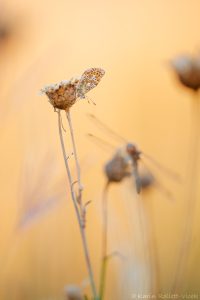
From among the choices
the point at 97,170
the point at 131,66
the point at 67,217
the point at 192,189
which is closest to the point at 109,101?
the point at 131,66

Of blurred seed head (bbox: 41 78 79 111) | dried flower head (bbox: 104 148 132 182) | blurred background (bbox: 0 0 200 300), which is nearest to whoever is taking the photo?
blurred seed head (bbox: 41 78 79 111)

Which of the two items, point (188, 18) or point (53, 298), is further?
point (188, 18)

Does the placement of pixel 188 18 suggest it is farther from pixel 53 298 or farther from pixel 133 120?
pixel 53 298

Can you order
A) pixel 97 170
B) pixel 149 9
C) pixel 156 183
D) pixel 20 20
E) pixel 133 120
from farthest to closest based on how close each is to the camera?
pixel 149 9 → pixel 133 120 → pixel 97 170 → pixel 20 20 → pixel 156 183

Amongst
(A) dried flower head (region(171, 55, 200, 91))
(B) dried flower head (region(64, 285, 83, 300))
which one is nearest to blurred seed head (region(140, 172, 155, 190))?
(A) dried flower head (region(171, 55, 200, 91))

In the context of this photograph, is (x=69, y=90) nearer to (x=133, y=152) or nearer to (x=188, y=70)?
(x=133, y=152)

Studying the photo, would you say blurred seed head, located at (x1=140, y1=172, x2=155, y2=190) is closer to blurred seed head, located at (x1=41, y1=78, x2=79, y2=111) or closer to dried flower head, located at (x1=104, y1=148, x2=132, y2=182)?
dried flower head, located at (x1=104, y1=148, x2=132, y2=182)
